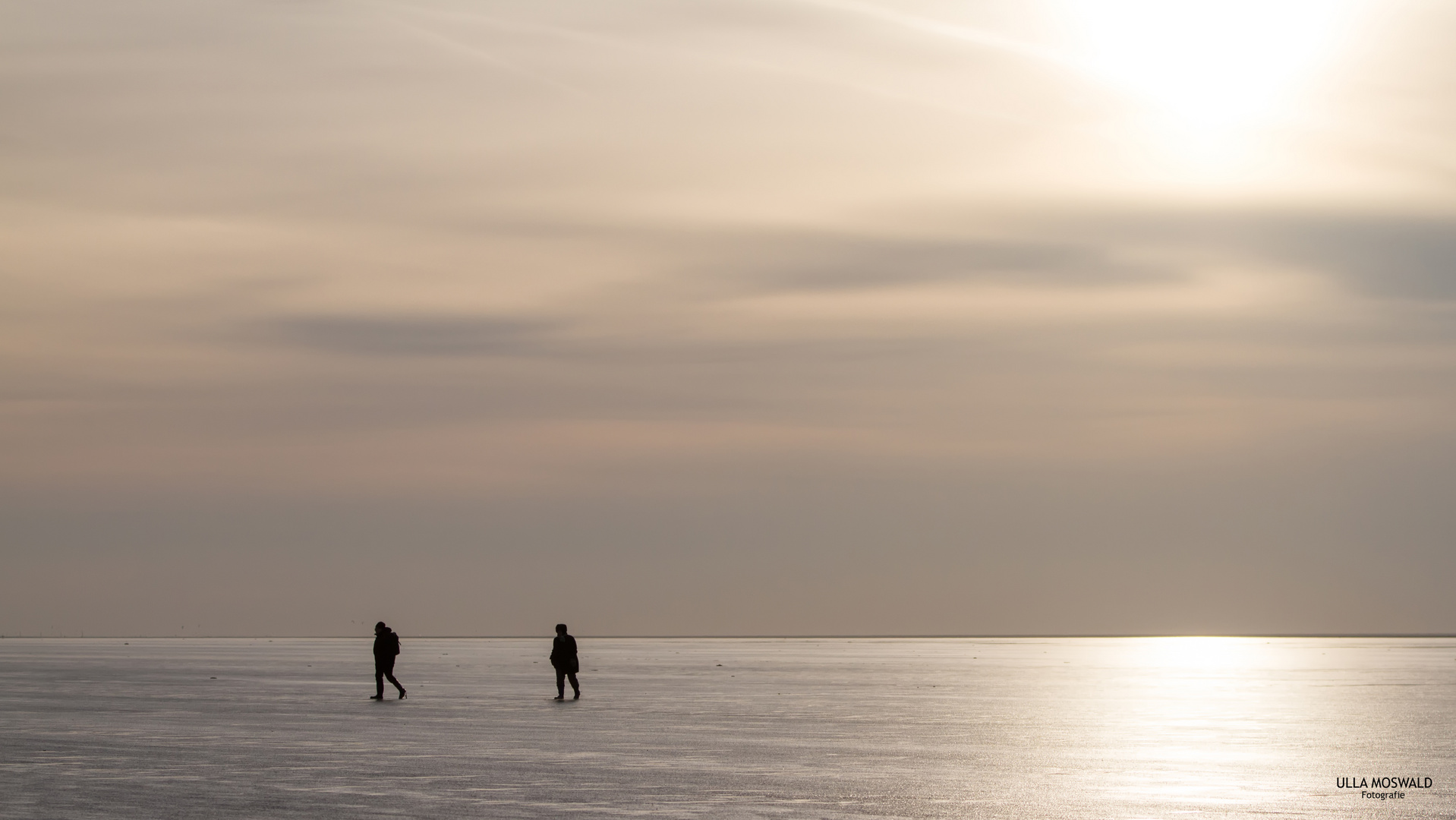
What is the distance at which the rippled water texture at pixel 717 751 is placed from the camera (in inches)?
675

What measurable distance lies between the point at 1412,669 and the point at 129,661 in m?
58.5

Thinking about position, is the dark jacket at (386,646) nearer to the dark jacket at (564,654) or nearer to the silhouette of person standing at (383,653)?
the silhouette of person standing at (383,653)

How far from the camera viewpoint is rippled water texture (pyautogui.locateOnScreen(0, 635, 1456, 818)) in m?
17.1

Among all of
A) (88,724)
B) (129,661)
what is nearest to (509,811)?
(88,724)

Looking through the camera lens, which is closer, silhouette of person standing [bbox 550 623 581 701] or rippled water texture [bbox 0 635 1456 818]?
rippled water texture [bbox 0 635 1456 818]

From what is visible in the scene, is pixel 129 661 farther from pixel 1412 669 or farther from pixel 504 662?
pixel 1412 669

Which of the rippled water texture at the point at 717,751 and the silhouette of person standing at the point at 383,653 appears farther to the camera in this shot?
the silhouette of person standing at the point at 383,653

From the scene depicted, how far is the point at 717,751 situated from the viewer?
76.2 ft

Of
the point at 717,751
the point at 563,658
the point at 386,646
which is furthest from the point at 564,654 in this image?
the point at 717,751

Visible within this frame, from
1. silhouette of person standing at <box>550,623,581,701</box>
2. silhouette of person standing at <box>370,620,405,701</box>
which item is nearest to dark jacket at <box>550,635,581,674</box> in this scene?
silhouette of person standing at <box>550,623,581,701</box>

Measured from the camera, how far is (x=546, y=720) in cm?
2948

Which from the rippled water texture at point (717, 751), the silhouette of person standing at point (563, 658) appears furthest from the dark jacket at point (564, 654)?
the rippled water texture at point (717, 751)

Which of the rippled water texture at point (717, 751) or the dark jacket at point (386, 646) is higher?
the dark jacket at point (386, 646)

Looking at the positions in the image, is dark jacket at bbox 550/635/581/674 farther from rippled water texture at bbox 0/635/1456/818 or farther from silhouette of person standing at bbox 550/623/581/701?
rippled water texture at bbox 0/635/1456/818
